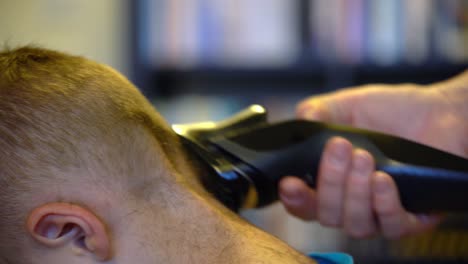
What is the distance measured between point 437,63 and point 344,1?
300 millimetres

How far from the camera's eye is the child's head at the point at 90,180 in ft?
2.03

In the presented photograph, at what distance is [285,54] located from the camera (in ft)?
6.42

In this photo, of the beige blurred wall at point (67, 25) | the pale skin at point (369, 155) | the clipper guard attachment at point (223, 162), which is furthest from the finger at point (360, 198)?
the beige blurred wall at point (67, 25)

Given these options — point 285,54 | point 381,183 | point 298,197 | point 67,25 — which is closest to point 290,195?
point 298,197

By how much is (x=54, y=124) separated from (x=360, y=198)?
0.47m

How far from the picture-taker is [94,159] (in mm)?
639

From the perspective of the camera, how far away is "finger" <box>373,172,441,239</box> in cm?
87

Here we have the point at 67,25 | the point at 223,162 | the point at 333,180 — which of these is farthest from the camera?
the point at 67,25

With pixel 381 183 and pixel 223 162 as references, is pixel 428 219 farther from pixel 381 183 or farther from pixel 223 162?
pixel 223 162

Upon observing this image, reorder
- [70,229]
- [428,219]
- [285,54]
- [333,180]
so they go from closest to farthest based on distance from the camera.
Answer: [70,229], [333,180], [428,219], [285,54]

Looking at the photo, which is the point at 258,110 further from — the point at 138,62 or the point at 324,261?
the point at 138,62

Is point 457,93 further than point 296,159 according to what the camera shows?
Yes

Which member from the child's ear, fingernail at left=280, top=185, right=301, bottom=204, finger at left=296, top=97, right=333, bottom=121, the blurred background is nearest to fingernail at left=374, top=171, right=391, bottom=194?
fingernail at left=280, top=185, right=301, bottom=204

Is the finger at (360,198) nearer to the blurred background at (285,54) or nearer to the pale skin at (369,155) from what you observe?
the pale skin at (369,155)
